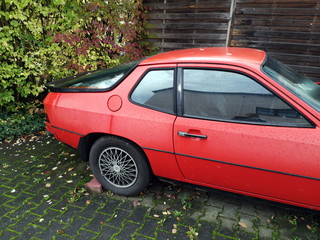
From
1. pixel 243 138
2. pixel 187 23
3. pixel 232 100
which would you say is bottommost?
pixel 243 138

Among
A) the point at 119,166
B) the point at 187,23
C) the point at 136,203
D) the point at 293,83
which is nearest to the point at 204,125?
the point at 293,83

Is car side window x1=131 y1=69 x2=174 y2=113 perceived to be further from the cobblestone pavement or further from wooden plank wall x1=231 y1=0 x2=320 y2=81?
wooden plank wall x1=231 y1=0 x2=320 y2=81

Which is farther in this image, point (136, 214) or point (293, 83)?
point (136, 214)

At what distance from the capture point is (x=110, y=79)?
2.78 meters

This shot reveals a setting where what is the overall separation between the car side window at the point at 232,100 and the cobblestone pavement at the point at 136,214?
0.80 m

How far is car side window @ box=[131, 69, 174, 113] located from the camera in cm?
243

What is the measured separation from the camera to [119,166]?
2795 millimetres

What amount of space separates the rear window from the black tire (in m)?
0.58

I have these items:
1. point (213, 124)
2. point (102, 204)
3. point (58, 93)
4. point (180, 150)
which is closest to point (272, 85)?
point (213, 124)

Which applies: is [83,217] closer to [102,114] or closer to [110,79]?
[102,114]

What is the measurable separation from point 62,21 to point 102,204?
3351mm

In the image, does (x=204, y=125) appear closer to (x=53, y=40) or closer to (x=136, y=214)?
(x=136, y=214)

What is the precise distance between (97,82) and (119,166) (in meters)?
0.98

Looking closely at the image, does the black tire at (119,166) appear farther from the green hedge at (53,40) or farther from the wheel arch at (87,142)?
the green hedge at (53,40)
